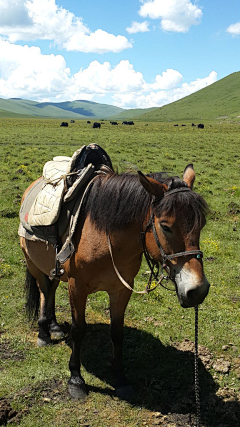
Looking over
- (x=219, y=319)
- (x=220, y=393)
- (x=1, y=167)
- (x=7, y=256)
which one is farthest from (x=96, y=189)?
(x=1, y=167)

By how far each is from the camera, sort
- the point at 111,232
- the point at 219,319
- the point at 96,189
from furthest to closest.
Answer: the point at 219,319 → the point at 96,189 → the point at 111,232

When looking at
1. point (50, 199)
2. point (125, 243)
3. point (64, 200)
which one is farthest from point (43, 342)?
point (125, 243)

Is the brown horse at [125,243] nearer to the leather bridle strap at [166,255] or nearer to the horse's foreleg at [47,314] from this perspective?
the leather bridle strap at [166,255]

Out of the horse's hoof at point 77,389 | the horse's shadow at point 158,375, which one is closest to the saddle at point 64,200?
the horse's hoof at point 77,389

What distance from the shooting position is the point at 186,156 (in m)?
25.4

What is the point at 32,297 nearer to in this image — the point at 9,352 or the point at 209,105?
the point at 9,352

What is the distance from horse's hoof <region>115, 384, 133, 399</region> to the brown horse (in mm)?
11

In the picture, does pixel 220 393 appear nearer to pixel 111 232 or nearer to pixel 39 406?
pixel 39 406

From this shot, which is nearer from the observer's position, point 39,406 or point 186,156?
point 39,406

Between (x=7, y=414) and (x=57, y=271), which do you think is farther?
(x=57, y=271)

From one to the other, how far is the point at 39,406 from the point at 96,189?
259 centimetres

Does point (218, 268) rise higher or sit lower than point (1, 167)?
lower

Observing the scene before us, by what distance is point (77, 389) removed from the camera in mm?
4223

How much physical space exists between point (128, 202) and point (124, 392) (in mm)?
2374
